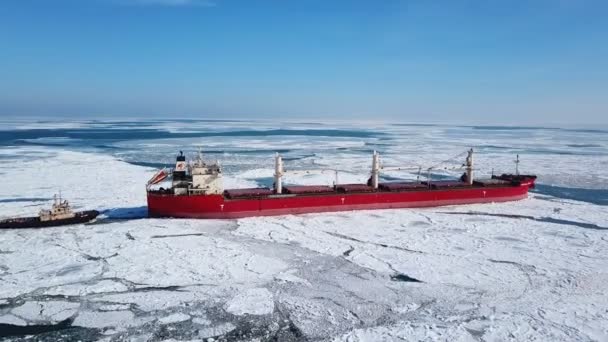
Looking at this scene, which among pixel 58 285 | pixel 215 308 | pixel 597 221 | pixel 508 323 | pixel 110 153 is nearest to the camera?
pixel 508 323

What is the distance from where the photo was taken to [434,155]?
29.0 meters

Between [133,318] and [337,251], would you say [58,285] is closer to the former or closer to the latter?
[133,318]

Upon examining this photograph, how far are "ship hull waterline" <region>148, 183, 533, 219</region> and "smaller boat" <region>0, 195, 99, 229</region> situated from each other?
5.78 feet

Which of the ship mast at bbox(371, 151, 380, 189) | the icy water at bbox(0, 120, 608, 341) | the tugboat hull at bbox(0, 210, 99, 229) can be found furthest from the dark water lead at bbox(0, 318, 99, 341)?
the ship mast at bbox(371, 151, 380, 189)

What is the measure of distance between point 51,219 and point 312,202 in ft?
22.8

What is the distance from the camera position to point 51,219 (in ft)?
38.2

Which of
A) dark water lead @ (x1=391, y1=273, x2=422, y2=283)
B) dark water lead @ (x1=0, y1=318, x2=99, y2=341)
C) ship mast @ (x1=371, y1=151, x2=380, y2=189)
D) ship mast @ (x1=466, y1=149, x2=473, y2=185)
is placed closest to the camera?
dark water lead @ (x1=0, y1=318, x2=99, y2=341)

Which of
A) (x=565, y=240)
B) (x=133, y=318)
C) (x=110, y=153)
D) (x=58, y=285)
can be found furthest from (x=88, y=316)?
(x=110, y=153)

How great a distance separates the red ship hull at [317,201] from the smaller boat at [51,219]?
1.76m

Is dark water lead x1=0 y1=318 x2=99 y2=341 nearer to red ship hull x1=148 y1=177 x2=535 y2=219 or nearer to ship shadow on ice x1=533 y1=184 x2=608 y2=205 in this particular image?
red ship hull x1=148 y1=177 x2=535 y2=219

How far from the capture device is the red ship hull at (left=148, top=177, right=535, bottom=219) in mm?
12641

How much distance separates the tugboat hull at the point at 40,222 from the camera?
11305 mm

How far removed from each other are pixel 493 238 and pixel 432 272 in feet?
10.6

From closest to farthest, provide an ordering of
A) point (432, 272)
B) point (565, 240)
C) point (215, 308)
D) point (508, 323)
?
1. point (508, 323)
2. point (215, 308)
3. point (432, 272)
4. point (565, 240)
